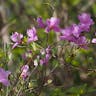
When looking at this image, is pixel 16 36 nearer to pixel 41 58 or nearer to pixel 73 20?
pixel 41 58

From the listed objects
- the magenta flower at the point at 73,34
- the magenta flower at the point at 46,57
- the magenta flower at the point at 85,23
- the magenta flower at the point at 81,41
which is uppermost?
the magenta flower at the point at 85,23

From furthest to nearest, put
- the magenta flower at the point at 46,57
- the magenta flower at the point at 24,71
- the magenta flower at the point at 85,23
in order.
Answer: the magenta flower at the point at 85,23, the magenta flower at the point at 46,57, the magenta flower at the point at 24,71

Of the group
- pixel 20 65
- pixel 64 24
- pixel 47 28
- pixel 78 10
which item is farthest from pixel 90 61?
pixel 78 10

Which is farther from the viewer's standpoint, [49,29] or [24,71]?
[49,29]

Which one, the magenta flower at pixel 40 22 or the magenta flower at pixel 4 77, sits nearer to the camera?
the magenta flower at pixel 4 77

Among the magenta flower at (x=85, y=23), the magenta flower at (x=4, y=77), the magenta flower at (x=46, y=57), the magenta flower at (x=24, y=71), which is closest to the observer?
the magenta flower at (x=4, y=77)

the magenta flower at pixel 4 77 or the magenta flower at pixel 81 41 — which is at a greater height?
the magenta flower at pixel 81 41

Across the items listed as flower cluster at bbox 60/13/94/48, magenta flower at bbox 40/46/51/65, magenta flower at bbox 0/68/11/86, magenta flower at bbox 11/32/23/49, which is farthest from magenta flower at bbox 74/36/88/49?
magenta flower at bbox 0/68/11/86

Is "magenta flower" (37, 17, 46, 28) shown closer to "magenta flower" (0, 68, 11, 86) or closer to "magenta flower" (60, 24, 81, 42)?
"magenta flower" (60, 24, 81, 42)

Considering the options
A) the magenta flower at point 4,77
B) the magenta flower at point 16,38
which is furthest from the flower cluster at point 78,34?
the magenta flower at point 4,77

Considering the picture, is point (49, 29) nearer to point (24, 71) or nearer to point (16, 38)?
point (16, 38)

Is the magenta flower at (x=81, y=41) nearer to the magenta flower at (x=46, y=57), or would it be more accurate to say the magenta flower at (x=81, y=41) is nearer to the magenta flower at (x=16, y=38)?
the magenta flower at (x=46, y=57)

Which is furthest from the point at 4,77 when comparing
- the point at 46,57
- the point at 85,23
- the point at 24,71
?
the point at 85,23
